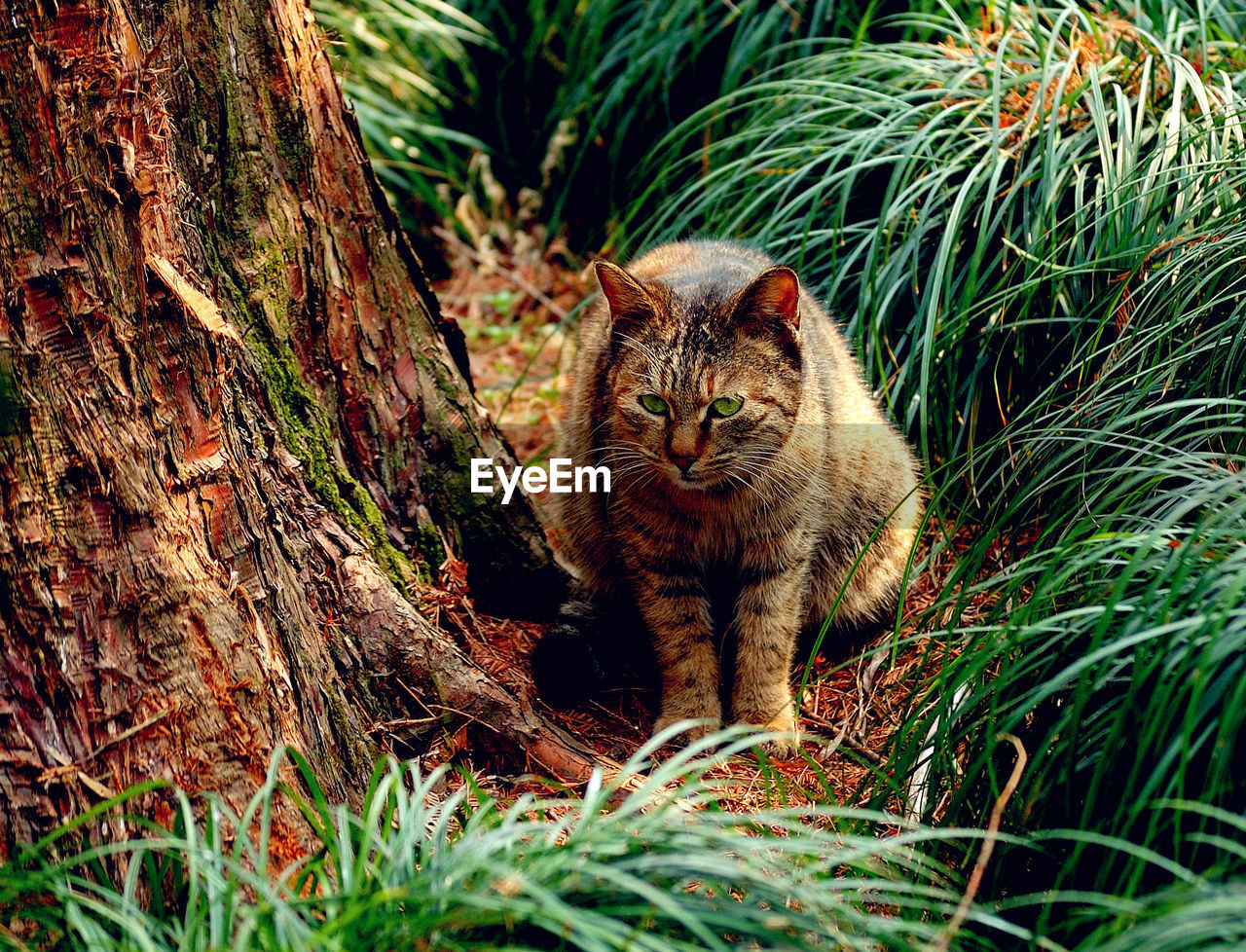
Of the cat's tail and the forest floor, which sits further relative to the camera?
the cat's tail

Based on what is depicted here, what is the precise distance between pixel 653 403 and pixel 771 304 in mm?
407

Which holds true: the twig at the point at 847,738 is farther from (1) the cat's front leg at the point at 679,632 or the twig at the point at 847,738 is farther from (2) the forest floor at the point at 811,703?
(1) the cat's front leg at the point at 679,632

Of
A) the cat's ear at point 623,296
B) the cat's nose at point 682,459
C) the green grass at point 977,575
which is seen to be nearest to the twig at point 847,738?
the green grass at point 977,575

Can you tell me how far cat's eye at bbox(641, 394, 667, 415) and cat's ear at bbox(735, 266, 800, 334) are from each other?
0.30 m

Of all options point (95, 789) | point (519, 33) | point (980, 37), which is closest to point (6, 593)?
point (95, 789)

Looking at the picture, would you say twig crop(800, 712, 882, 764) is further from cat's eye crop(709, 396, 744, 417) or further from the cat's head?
cat's eye crop(709, 396, 744, 417)

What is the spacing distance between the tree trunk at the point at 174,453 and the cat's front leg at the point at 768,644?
0.64m

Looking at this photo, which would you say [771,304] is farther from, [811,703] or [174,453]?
[174,453]

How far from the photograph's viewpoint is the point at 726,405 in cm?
293

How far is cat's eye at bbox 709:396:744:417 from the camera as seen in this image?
115 inches

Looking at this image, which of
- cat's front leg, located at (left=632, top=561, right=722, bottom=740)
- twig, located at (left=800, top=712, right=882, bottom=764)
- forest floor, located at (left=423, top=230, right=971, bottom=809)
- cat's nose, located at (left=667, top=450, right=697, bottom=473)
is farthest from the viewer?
cat's front leg, located at (left=632, top=561, right=722, bottom=740)

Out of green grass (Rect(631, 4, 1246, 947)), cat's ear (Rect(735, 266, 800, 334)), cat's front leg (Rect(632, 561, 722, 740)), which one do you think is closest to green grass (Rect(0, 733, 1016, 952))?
green grass (Rect(631, 4, 1246, 947))

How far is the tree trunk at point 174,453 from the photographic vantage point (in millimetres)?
1778

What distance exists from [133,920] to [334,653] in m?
1.00
